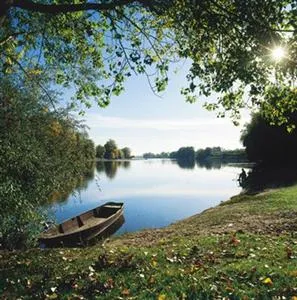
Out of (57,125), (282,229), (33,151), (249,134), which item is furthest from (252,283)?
(249,134)

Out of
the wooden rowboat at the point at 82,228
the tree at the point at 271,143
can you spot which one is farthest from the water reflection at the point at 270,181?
the wooden rowboat at the point at 82,228

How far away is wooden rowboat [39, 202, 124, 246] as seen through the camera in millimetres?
20953

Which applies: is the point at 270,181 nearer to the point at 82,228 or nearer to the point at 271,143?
the point at 271,143

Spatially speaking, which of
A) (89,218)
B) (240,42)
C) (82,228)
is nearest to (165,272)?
(240,42)

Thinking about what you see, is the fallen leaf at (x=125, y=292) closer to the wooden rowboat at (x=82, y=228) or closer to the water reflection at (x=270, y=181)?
the wooden rowboat at (x=82, y=228)

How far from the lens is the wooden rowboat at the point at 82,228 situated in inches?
825

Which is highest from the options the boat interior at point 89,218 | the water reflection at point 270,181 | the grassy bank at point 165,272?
the grassy bank at point 165,272

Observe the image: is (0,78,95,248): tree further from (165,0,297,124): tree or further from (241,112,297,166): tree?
(241,112,297,166): tree

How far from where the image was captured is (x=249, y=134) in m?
78.4

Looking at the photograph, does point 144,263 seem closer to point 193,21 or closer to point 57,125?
point 193,21

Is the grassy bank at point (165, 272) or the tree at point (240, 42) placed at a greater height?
the tree at point (240, 42)

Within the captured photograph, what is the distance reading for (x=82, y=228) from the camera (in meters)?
25.0

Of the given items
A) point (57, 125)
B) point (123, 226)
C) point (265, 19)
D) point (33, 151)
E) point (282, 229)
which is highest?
point (265, 19)

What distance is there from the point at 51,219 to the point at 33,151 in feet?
12.5
